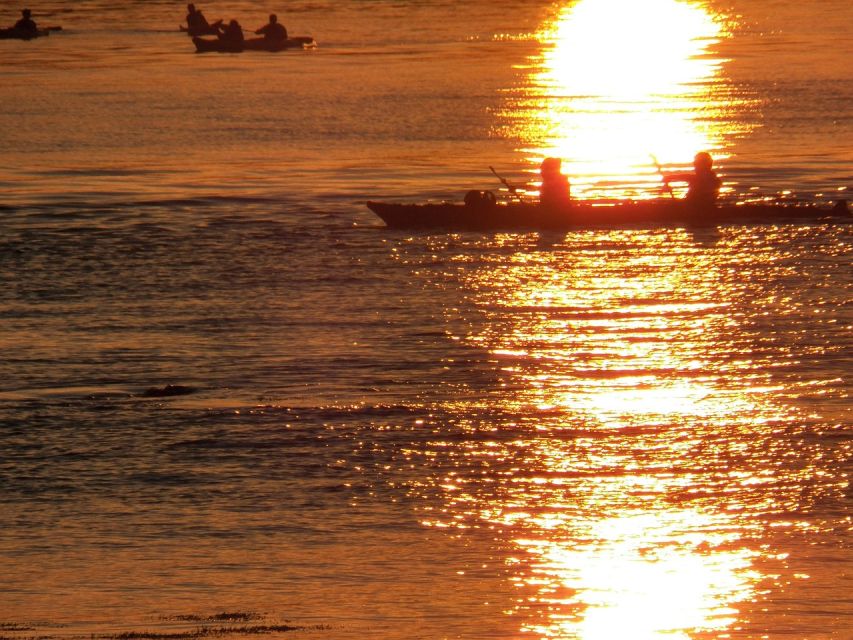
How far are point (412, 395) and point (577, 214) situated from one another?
10.1m

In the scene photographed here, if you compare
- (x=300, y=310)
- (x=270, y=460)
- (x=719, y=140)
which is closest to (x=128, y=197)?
(x=300, y=310)

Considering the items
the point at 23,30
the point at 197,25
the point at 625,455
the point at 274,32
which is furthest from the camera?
the point at 197,25

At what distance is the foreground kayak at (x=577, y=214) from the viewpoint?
25172 millimetres

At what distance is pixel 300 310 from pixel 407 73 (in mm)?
30170

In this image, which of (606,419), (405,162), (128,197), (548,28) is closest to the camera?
(606,419)

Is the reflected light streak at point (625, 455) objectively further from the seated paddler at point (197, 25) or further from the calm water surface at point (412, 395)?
the seated paddler at point (197, 25)

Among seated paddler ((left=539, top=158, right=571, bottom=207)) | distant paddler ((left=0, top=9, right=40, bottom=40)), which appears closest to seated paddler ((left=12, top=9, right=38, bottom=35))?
distant paddler ((left=0, top=9, right=40, bottom=40))

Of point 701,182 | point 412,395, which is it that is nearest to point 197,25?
point 701,182

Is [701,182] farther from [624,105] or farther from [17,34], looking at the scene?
[17,34]

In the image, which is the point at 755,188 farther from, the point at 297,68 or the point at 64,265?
the point at 297,68

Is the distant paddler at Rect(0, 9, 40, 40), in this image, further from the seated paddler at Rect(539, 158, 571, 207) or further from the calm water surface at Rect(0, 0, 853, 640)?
the seated paddler at Rect(539, 158, 571, 207)

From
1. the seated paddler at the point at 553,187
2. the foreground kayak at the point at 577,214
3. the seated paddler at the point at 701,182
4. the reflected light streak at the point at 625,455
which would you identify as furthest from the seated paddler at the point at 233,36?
the reflected light streak at the point at 625,455

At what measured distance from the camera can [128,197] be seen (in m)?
28.6

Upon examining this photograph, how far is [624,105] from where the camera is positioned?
136ft
